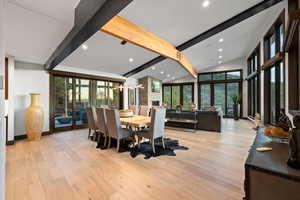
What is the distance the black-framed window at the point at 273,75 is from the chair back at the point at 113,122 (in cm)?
432

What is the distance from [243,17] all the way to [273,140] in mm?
3957

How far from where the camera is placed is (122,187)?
1.94m

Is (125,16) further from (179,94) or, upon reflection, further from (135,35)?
(179,94)

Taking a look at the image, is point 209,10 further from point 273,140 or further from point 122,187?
point 122,187

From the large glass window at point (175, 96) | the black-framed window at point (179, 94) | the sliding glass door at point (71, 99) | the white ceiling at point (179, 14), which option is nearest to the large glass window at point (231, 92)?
the black-framed window at point (179, 94)

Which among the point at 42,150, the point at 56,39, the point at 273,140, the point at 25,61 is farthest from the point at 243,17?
the point at 25,61

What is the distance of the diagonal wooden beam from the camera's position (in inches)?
117

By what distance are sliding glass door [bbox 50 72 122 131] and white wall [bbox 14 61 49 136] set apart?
18 cm

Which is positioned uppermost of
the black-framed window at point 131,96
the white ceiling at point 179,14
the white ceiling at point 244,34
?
the white ceiling at point 244,34

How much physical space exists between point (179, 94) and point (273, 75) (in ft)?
21.8

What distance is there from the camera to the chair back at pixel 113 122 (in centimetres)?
322

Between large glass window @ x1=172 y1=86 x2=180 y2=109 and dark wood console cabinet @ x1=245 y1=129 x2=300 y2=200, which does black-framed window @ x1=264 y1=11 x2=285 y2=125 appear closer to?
dark wood console cabinet @ x1=245 y1=129 x2=300 y2=200

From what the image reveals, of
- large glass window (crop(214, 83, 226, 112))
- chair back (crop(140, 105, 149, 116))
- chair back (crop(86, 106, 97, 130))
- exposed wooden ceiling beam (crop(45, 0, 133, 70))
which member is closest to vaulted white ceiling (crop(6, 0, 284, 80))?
exposed wooden ceiling beam (crop(45, 0, 133, 70))

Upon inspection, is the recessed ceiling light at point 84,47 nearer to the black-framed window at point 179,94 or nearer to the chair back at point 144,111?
the chair back at point 144,111
